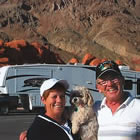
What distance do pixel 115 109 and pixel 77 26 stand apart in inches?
4667

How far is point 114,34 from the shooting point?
110 m

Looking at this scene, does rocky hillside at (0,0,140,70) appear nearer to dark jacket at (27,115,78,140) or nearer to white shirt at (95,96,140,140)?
white shirt at (95,96,140,140)

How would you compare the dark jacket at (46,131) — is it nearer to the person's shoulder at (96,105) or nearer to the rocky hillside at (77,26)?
the person's shoulder at (96,105)

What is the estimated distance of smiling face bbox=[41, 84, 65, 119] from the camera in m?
3.40

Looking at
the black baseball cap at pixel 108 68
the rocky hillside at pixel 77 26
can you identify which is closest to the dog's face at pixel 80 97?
the black baseball cap at pixel 108 68

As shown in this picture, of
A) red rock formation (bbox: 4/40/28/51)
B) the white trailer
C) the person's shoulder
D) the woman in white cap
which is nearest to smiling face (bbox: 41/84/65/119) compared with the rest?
the woman in white cap

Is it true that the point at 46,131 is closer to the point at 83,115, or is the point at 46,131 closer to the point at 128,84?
the point at 83,115

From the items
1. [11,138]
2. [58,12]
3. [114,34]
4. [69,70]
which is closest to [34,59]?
[69,70]

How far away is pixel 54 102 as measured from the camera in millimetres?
3396

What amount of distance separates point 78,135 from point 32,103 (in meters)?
23.6

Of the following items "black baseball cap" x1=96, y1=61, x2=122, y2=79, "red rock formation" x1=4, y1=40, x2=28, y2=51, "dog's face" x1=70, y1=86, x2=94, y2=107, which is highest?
"red rock formation" x1=4, y1=40, x2=28, y2=51

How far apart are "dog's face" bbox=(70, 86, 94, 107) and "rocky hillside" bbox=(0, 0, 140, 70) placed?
84015 millimetres

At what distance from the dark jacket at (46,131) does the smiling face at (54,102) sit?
6 centimetres

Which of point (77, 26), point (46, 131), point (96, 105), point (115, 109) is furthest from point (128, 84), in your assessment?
point (77, 26)
